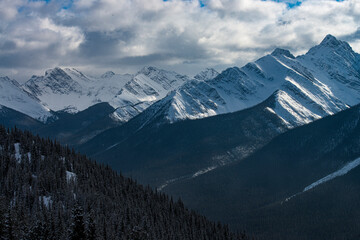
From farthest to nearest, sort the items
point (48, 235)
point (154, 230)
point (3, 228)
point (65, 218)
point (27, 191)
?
point (154, 230) → point (27, 191) → point (65, 218) → point (48, 235) → point (3, 228)

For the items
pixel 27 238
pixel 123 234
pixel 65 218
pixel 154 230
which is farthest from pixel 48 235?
pixel 154 230

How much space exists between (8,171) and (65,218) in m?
39.0

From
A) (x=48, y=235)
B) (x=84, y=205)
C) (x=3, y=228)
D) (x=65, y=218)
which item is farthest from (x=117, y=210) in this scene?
(x=3, y=228)

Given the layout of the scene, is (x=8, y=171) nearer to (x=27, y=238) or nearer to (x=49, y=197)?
(x=49, y=197)

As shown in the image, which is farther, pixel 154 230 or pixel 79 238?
pixel 154 230

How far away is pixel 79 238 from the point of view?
395 ft

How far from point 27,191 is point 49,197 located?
9112mm

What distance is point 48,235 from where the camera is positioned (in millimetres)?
128750

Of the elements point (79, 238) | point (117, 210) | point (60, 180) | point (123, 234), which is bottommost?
point (79, 238)

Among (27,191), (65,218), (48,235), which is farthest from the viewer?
(27,191)

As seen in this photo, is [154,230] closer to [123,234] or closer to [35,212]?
[123,234]

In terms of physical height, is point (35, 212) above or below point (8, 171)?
below

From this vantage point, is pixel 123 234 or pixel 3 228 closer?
pixel 3 228

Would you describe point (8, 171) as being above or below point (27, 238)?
above
